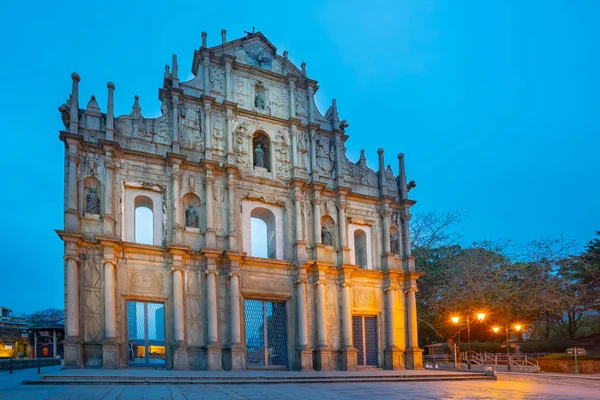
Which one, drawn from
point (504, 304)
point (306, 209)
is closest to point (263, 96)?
point (306, 209)

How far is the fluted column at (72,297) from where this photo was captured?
18.7 meters

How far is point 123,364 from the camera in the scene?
1961cm

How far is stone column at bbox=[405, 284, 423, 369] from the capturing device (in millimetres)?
25219

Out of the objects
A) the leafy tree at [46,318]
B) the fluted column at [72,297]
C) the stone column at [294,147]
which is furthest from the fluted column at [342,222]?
the leafy tree at [46,318]

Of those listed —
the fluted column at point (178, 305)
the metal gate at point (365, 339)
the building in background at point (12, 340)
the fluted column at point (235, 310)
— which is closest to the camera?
the fluted column at point (178, 305)

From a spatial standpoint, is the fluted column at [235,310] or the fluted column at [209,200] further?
the fluted column at [209,200]

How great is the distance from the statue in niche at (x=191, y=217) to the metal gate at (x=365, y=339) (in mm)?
8785

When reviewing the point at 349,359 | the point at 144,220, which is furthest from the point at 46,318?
the point at 349,359

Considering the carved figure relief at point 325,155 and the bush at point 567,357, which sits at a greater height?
the carved figure relief at point 325,155

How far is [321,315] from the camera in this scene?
23.6 metres

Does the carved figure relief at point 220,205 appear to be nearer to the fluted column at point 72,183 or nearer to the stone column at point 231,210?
the stone column at point 231,210

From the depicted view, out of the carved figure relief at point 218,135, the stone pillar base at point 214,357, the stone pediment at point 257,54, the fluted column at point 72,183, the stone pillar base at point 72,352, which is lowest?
the stone pillar base at point 214,357

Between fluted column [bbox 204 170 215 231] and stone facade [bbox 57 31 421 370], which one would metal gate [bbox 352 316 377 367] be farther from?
fluted column [bbox 204 170 215 231]

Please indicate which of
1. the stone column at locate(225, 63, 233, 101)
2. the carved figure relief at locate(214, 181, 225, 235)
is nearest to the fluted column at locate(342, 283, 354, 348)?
the carved figure relief at locate(214, 181, 225, 235)
